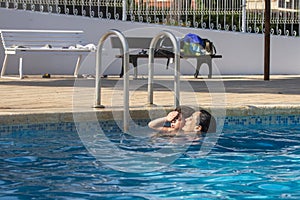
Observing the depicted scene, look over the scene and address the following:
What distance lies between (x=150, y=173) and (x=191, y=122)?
171 cm

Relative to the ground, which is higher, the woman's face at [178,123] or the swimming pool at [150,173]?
the woman's face at [178,123]

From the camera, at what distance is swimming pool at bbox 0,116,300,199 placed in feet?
14.8

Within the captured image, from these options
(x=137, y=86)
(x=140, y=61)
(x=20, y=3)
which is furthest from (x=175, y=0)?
(x=137, y=86)

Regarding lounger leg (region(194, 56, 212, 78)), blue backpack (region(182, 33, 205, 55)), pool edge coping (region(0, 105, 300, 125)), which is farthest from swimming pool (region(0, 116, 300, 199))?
lounger leg (region(194, 56, 212, 78))

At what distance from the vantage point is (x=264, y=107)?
25.4 feet

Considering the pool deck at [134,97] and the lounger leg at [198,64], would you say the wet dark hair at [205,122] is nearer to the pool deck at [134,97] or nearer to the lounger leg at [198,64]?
the pool deck at [134,97]

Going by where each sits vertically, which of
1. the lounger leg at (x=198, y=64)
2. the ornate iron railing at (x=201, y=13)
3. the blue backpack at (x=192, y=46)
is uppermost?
the ornate iron railing at (x=201, y=13)

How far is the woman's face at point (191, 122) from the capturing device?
6789 mm

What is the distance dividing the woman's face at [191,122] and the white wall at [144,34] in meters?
7.22

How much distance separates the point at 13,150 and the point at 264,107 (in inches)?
117

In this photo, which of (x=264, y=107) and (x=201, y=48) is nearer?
(x=264, y=107)

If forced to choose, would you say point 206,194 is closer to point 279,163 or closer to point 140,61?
point 279,163

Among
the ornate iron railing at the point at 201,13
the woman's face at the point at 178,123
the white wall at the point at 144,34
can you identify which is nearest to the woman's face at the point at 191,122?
the woman's face at the point at 178,123

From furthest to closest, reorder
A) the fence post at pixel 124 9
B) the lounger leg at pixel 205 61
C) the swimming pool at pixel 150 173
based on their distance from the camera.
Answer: the fence post at pixel 124 9 < the lounger leg at pixel 205 61 < the swimming pool at pixel 150 173
